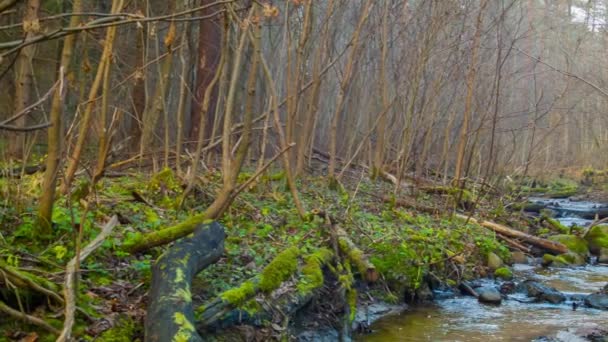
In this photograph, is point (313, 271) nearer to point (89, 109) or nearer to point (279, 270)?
point (279, 270)

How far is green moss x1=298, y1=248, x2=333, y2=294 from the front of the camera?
19.3ft

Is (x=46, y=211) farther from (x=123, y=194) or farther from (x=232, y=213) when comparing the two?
(x=232, y=213)

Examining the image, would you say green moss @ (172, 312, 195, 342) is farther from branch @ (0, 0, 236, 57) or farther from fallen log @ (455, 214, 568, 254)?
fallen log @ (455, 214, 568, 254)

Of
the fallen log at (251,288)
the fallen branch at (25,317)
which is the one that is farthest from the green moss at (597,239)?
the fallen branch at (25,317)

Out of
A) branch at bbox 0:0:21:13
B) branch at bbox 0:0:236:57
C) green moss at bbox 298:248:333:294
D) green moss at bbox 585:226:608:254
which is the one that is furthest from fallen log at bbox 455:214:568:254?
branch at bbox 0:0:21:13

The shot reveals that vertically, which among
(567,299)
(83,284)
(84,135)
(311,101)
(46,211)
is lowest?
(567,299)

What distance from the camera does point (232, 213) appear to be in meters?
7.92

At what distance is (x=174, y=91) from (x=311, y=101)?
7.13 m

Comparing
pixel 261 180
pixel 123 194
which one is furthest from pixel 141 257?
pixel 261 180

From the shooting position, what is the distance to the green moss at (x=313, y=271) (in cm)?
590

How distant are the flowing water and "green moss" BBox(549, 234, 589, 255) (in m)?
3.16

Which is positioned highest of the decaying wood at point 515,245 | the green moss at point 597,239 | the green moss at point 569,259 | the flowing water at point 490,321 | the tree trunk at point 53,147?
the tree trunk at point 53,147

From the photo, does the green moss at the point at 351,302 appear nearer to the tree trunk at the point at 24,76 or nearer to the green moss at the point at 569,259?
the tree trunk at the point at 24,76

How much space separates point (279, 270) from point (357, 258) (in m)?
1.58
